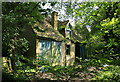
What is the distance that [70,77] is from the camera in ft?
11.5

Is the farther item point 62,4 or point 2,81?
point 2,81

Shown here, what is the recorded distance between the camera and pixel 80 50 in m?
18.9

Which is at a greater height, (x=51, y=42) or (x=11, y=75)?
(x=51, y=42)

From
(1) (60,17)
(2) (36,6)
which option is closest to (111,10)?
(1) (60,17)

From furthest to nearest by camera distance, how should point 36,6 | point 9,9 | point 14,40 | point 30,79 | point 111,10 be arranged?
point 111,10
point 14,40
point 9,9
point 30,79
point 36,6

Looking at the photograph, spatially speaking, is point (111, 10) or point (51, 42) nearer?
point (111, 10)

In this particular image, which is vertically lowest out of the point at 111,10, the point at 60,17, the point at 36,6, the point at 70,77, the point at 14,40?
the point at 70,77

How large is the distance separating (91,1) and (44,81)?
3508mm

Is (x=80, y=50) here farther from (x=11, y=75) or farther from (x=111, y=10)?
(x=11, y=75)

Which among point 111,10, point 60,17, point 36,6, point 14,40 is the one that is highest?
point 111,10

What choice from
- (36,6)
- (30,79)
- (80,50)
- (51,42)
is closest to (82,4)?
(36,6)

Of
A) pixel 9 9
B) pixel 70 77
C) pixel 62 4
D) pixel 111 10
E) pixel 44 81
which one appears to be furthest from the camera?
pixel 111 10

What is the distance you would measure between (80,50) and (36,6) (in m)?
15.2

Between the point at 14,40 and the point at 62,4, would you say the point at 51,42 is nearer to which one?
the point at 14,40
